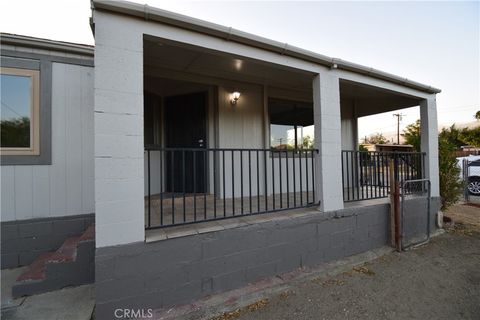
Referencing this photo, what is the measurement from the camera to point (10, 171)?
3344mm

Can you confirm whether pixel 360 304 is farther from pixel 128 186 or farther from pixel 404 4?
pixel 404 4

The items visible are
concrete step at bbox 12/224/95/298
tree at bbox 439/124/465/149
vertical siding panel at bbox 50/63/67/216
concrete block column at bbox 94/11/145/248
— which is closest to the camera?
concrete block column at bbox 94/11/145/248

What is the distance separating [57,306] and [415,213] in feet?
18.2

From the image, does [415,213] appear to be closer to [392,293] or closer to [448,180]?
[448,180]

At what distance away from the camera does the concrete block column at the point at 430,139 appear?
4969mm

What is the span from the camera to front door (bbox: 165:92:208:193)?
498 cm

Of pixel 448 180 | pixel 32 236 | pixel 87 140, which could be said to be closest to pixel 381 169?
pixel 448 180

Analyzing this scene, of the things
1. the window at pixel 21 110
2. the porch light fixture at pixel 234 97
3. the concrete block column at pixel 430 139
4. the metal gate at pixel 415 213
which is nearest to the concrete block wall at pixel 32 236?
the window at pixel 21 110

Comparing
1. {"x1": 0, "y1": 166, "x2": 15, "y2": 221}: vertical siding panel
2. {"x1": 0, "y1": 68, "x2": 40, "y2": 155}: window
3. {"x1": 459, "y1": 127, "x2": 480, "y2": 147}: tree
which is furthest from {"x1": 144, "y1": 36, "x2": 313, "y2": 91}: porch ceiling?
{"x1": 459, "y1": 127, "x2": 480, "y2": 147}: tree

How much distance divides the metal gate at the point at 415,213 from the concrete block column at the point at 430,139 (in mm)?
284

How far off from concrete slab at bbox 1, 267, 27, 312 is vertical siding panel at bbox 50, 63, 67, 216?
2.67 feet

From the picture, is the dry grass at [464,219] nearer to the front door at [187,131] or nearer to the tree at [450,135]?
the tree at [450,135]

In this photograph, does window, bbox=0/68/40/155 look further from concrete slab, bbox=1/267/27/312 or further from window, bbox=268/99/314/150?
window, bbox=268/99/314/150

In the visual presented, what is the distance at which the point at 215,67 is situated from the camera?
4.23 metres
